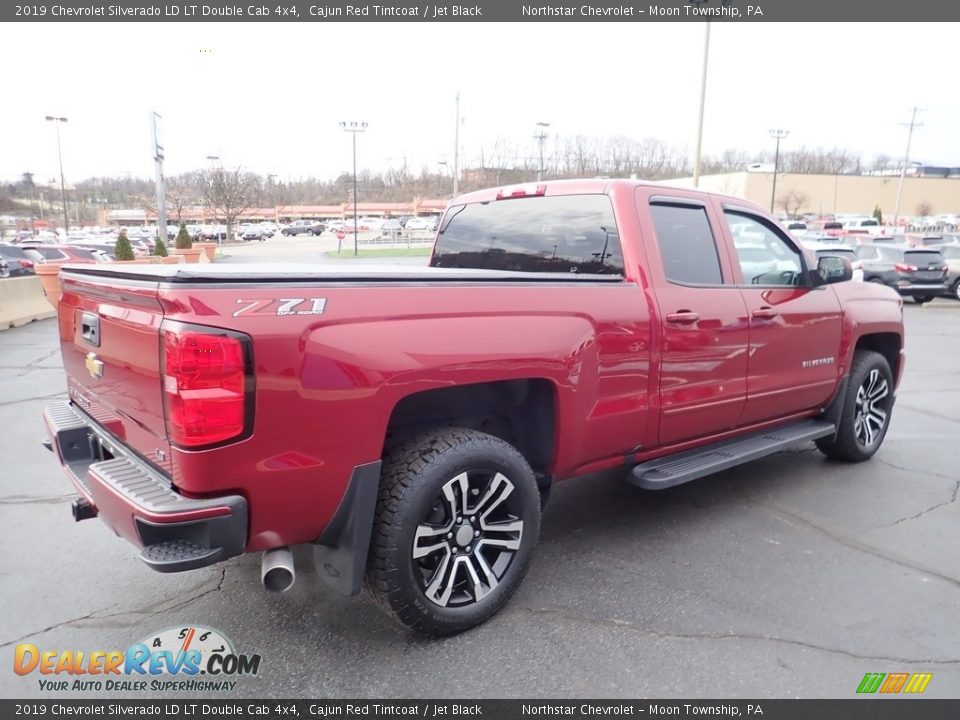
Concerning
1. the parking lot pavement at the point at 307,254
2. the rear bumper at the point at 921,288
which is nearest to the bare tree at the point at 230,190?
the parking lot pavement at the point at 307,254

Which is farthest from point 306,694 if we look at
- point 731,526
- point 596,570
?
point 731,526

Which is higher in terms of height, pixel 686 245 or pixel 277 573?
pixel 686 245

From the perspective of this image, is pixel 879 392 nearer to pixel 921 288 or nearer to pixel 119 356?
pixel 119 356

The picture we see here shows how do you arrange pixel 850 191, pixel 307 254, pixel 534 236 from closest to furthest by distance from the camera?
1. pixel 534 236
2. pixel 307 254
3. pixel 850 191

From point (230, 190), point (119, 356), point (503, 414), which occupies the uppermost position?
point (230, 190)

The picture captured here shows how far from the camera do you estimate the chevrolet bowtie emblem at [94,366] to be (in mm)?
2846

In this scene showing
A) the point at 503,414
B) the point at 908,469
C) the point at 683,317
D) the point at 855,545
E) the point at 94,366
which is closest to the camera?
the point at 94,366

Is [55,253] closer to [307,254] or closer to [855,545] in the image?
[307,254]

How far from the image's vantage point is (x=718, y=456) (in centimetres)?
393

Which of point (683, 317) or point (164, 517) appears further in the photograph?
point (683, 317)

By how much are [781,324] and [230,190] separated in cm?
4494

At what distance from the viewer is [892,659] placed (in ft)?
9.11

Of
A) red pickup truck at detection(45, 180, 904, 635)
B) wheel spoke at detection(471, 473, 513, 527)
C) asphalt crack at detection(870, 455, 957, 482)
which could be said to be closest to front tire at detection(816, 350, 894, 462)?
asphalt crack at detection(870, 455, 957, 482)

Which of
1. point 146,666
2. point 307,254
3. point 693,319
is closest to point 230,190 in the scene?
point 307,254
